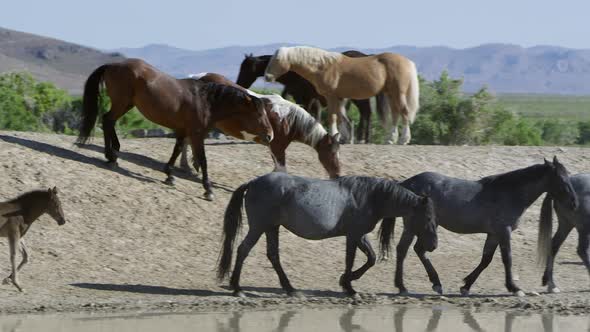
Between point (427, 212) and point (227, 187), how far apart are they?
4980mm

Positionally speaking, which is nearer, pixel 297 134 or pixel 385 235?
pixel 385 235

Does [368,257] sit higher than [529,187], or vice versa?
[529,187]

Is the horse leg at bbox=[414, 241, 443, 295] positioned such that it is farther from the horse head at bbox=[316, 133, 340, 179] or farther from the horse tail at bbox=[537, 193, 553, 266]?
the horse head at bbox=[316, 133, 340, 179]

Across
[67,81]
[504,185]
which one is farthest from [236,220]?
[67,81]

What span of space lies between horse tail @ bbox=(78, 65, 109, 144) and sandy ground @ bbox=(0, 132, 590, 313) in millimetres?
346

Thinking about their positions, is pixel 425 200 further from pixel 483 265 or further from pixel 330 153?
pixel 330 153

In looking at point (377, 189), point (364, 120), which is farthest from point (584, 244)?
point (364, 120)

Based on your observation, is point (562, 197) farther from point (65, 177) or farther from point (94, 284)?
point (65, 177)

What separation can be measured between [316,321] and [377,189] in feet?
5.34

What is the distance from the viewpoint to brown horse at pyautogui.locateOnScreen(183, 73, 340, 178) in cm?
1628

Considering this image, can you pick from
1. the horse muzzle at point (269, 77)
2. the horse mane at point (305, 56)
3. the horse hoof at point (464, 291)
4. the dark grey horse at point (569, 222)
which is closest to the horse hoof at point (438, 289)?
the horse hoof at point (464, 291)

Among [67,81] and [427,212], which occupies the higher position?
[427,212]

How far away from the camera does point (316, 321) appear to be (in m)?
11.3

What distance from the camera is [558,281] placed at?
44.9 ft
